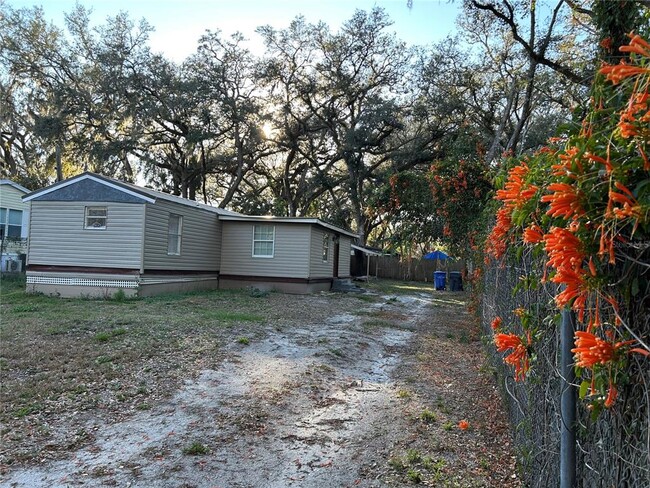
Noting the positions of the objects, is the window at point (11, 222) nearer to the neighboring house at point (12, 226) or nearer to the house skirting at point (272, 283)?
the neighboring house at point (12, 226)

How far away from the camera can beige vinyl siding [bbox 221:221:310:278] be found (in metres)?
17.4

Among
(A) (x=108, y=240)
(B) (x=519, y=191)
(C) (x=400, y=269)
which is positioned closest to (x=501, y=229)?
(B) (x=519, y=191)

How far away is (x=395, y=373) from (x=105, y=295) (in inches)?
394

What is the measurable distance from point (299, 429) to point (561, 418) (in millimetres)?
2854

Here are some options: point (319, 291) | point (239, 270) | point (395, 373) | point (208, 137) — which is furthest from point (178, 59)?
point (395, 373)

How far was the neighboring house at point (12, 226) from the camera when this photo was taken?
63.0 ft

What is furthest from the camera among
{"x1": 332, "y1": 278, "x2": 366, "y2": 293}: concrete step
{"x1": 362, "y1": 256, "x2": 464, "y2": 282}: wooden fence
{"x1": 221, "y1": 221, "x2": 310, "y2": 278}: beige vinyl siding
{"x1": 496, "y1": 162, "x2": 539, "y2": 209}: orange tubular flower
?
{"x1": 362, "y1": 256, "x2": 464, "y2": 282}: wooden fence

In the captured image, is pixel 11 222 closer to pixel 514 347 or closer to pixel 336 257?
pixel 336 257

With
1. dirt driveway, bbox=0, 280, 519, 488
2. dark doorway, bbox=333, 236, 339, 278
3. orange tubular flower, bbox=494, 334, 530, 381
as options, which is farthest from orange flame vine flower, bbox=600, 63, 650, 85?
dark doorway, bbox=333, 236, 339, 278

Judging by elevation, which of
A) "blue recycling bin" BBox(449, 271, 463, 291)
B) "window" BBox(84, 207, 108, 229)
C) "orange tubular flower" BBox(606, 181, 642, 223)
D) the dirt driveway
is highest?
"window" BBox(84, 207, 108, 229)

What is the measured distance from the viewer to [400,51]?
25.8 meters

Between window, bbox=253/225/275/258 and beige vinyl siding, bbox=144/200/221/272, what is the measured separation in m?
1.45

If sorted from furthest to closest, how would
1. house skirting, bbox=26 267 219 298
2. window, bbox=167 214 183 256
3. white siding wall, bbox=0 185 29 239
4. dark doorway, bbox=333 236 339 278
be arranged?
dark doorway, bbox=333 236 339 278, white siding wall, bbox=0 185 29 239, window, bbox=167 214 183 256, house skirting, bbox=26 267 219 298

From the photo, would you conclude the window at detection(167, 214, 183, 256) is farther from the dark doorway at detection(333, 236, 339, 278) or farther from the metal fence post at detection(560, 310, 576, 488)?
the metal fence post at detection(560, 310, 576, 488)
